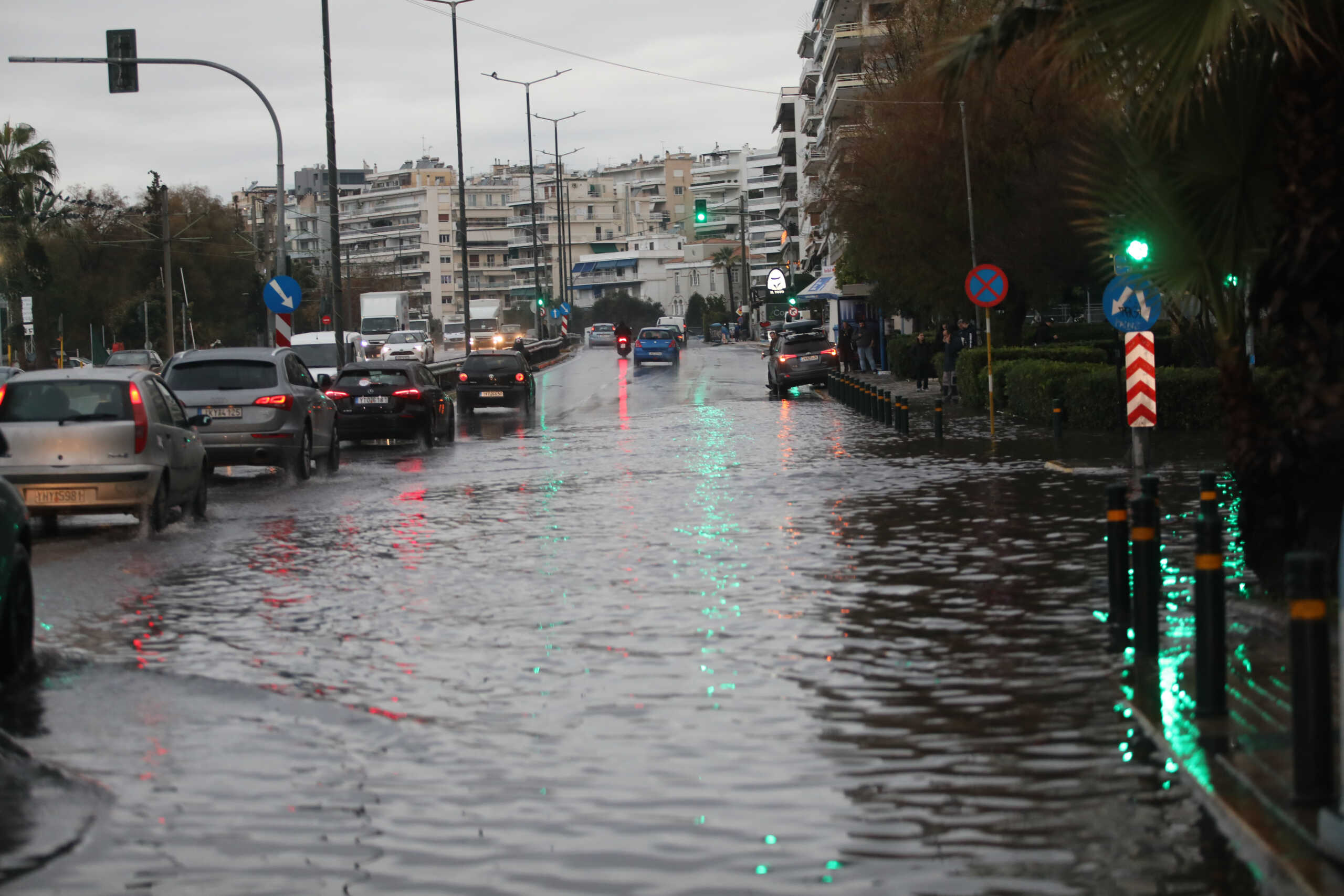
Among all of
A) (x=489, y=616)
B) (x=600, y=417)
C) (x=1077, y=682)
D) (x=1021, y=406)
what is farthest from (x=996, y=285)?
(x=1077, y=682)

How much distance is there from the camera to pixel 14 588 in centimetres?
→ 935

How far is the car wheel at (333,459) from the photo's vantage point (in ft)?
79.7

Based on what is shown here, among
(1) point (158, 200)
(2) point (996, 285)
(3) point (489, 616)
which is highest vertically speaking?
(1) point (158, 200)

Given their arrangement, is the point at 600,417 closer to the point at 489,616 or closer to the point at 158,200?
the point at 489,616

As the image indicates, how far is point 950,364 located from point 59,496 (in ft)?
88.6

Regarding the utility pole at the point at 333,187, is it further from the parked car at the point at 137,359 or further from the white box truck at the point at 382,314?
the white box truck at the point at 382,314

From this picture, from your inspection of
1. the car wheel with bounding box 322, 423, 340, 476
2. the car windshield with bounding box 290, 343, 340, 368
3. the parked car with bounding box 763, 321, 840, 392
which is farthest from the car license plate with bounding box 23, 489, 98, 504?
the car windshield with bounding box 290, 343, 340, 368

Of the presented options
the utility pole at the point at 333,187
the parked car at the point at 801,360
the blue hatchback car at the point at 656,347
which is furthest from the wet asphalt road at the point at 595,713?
the blue hatchback car at the point at 656,347

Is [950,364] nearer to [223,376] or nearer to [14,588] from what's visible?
[223,376]

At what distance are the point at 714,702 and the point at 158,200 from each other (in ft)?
282

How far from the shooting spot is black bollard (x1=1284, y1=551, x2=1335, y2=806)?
5543mm

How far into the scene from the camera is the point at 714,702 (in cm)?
825

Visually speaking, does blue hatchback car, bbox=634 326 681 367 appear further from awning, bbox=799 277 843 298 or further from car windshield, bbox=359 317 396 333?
car windshield, bbox=359 317 396 333

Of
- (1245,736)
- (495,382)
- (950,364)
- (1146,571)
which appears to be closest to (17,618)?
(1146,571)
